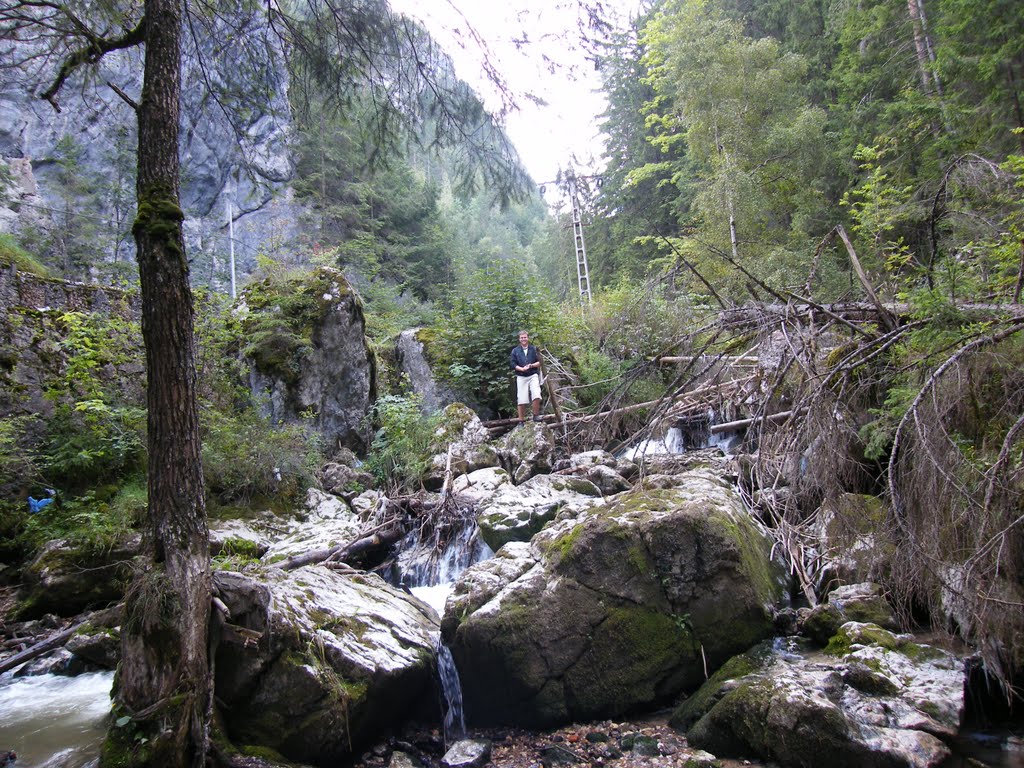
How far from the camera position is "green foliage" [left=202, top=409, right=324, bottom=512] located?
8.36 m

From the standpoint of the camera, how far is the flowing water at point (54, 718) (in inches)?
157

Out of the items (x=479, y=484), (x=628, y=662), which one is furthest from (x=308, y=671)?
(x=479, y=484)

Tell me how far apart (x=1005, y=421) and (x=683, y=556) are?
242 centimetres

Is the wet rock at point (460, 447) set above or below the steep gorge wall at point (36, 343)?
below

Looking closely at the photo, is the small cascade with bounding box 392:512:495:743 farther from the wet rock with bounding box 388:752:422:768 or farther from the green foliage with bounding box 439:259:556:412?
the green foliage with bounding box 439:259:556:412

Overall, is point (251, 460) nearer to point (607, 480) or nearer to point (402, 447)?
point (402, 447)

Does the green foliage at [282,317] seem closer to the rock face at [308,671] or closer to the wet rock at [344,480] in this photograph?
the wet rock at [344,480]

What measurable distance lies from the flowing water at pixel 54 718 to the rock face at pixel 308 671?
1017 mm

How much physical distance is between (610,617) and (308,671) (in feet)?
7.72

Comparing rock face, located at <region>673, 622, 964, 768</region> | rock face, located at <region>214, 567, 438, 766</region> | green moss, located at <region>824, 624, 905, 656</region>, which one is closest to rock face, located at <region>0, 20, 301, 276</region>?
rock face, located at <region>214, 567, 438, 766</region>

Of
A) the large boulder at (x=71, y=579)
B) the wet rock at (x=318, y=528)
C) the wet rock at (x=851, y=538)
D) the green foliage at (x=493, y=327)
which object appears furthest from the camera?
the green foliage at (x=493, y=327)

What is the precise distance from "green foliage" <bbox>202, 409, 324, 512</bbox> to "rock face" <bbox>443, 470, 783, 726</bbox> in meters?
4.83

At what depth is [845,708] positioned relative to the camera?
12.1ft

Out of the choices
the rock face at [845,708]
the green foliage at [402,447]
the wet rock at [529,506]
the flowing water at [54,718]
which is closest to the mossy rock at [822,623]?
the rock face at [845,708]
